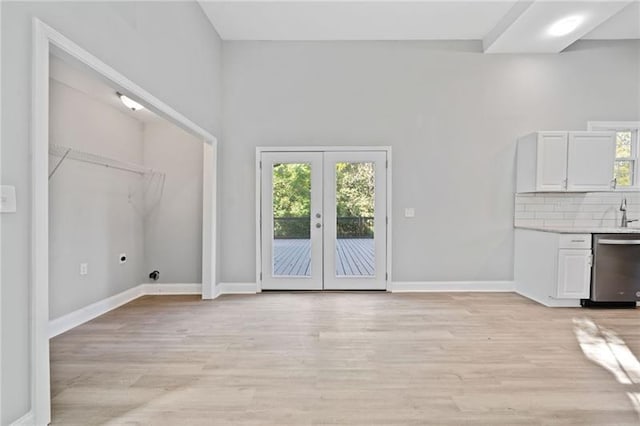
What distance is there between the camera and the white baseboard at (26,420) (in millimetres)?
1584

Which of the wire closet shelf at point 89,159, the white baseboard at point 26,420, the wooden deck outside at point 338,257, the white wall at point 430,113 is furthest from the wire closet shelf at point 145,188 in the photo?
the white baseboard at point 26,420

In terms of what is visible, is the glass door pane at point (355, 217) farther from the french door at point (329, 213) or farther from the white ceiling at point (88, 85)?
the white ceiling at point (88, 85)

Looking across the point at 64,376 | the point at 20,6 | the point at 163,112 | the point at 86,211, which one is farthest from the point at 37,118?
the point at 86,211

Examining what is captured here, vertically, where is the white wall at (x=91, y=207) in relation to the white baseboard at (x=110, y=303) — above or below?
above

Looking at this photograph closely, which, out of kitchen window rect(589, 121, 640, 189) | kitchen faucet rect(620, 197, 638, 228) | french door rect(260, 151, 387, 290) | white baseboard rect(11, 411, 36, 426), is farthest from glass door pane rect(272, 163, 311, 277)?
kitchen faucet rect(620, 197, 638, 228)

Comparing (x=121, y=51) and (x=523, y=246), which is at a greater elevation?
(x=121, y=51)

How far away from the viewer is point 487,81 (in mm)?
4633

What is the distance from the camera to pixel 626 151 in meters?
4.57

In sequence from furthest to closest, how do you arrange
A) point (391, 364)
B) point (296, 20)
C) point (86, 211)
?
point (296, 20)
point (86, 211)
point (391, 364)

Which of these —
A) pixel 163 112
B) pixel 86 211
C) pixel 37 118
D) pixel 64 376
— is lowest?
pixel 64 376

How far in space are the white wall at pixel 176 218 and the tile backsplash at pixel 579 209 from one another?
448cm

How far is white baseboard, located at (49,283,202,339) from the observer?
3.14 meters

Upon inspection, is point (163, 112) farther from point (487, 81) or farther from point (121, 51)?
point (487, 81)

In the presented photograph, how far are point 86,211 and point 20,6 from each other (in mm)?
2408
